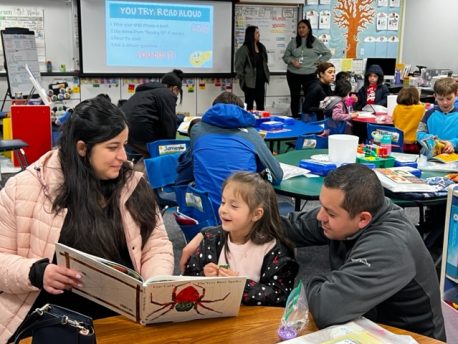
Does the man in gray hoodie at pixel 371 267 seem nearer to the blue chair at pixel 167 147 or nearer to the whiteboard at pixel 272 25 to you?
the blue chair at pixel 167 147

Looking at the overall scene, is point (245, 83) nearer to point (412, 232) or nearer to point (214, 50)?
point (214, 50)

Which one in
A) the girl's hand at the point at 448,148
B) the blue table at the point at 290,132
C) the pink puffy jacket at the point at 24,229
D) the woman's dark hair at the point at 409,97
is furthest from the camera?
the woman's dark hair at the point at 409,97

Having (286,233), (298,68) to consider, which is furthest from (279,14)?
(286,233)

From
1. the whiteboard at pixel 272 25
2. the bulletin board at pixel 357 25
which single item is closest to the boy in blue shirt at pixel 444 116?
the whiteboard at pixel 272 25

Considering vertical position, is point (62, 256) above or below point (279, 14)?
below

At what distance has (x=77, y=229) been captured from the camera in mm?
1974

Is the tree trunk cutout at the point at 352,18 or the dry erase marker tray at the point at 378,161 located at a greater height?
the tree trunk cutout at the point at 352,18

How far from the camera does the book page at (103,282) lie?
60.0 inches

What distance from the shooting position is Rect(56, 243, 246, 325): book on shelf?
1.49m

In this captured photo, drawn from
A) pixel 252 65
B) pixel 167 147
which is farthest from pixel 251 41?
pixel 167 147

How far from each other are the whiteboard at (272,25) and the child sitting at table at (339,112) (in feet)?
9.65

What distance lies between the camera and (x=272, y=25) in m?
9.32

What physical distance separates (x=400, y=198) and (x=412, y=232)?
125cm

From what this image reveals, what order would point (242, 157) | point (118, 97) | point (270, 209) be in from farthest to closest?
point (118, 97)
point (242, 157)
point (270, 209)
